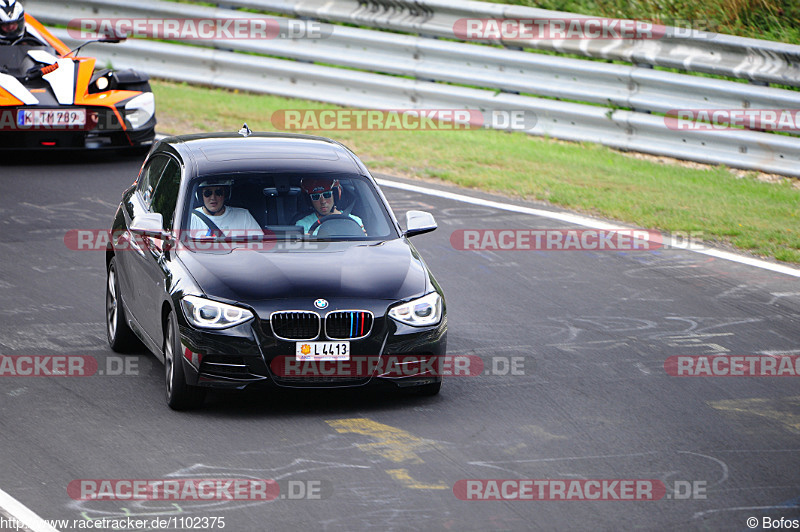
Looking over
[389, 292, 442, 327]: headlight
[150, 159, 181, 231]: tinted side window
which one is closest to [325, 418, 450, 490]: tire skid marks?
[389, 292, 442, 327]: headlight

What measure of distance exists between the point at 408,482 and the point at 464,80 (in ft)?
35.4

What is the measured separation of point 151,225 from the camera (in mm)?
8070

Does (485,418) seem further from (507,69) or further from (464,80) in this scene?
(464,80)

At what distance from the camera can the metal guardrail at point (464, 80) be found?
47.9ft

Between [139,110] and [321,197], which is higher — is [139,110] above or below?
below

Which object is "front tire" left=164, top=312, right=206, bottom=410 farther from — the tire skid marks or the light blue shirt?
the light blue shirt

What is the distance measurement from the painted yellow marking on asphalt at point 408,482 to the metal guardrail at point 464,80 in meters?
8.95

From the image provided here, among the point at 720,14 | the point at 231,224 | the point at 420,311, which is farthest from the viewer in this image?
the point at 720,14

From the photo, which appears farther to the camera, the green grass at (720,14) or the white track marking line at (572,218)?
the green grass at (720,14)

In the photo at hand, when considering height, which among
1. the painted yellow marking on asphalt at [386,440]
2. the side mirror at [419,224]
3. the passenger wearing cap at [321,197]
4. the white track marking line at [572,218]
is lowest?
the white track marking line at [572,218]

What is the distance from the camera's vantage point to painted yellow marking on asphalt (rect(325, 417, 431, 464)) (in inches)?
268

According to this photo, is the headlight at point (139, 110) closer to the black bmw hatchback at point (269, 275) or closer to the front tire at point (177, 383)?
the black bmw hatchback at point (269, 275)

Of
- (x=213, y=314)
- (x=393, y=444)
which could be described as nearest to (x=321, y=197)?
(x=213, y=314)

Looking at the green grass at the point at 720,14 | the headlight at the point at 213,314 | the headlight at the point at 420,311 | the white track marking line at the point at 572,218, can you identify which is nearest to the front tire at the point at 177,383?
the headlight at the point at 213,314
